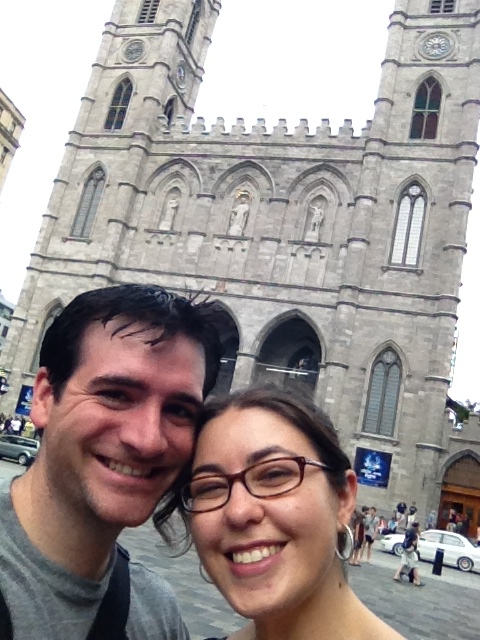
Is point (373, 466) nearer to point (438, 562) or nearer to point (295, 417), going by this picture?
point (438, 562)

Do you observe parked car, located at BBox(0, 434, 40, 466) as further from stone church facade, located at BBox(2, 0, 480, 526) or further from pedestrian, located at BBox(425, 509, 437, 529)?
pedestrian, located at BBox(425, 509, 437, 529)

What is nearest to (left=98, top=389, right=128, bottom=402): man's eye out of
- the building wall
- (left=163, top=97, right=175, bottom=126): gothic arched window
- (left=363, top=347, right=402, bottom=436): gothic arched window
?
(left=363, top=347, right=402, bottom=436): gothic arched window

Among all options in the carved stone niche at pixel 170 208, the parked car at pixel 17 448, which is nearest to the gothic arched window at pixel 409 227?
the carved stone niche at pixel 170 208

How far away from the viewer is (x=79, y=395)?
1834 mm

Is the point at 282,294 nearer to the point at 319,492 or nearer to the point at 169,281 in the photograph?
the point at 169,281

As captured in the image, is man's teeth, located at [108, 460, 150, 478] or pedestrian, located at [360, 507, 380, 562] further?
pedestrian, located at [360, 507, 380, 562]

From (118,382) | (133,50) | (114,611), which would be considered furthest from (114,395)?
(133,50)

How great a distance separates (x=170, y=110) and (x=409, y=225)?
1656cm

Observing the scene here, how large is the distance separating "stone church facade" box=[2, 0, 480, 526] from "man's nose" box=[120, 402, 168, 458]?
21.8 meters

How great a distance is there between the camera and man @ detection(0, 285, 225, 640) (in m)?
1.69

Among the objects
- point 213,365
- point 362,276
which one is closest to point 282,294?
point 362,276

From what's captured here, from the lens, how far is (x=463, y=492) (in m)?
23.5

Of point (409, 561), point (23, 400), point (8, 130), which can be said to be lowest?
point (409, 561)

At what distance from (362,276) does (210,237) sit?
7695mm
